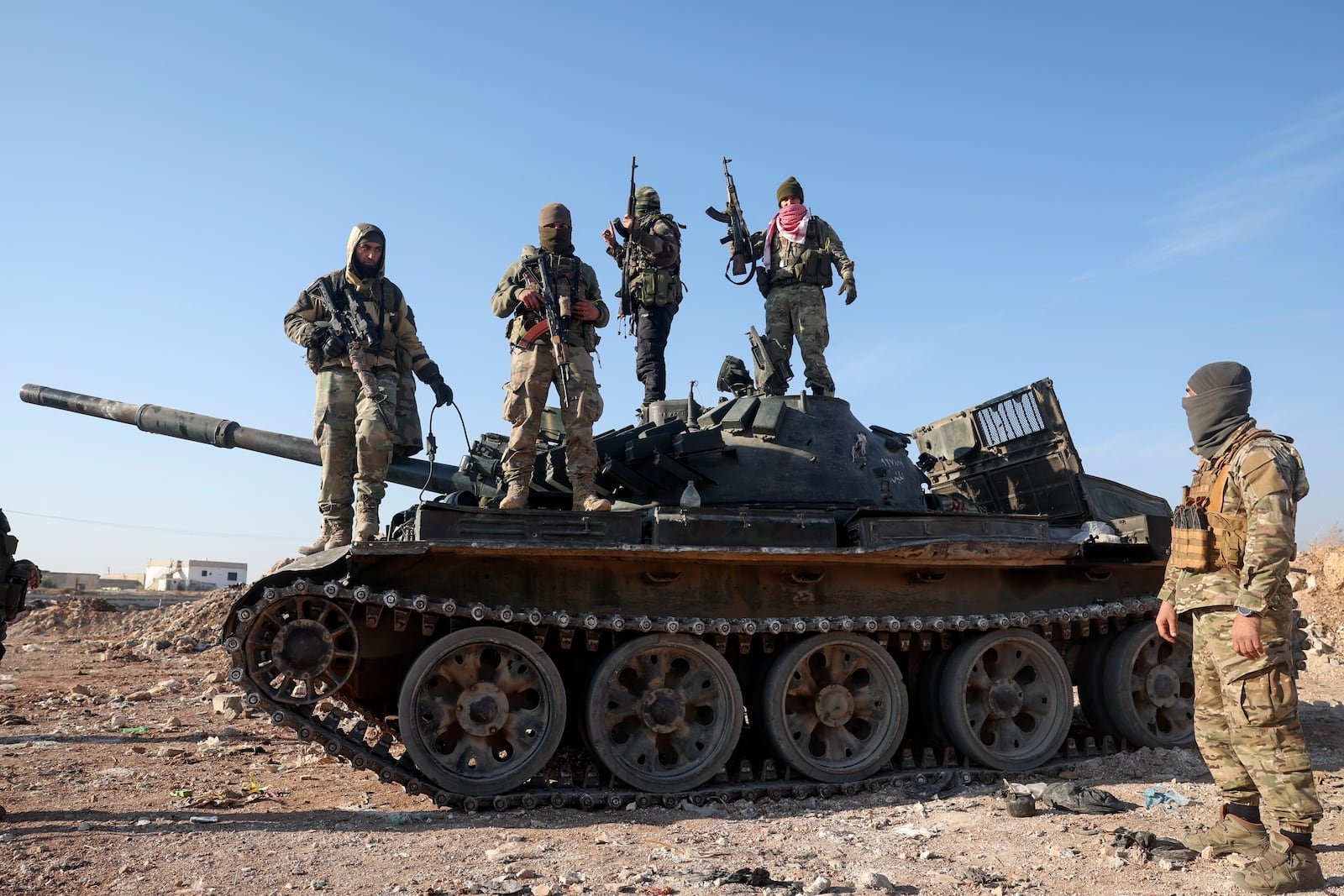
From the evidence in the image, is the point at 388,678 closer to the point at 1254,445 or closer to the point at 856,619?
the point at 856,619

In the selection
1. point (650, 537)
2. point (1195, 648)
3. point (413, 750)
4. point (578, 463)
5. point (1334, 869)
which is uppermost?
point (578, 463)

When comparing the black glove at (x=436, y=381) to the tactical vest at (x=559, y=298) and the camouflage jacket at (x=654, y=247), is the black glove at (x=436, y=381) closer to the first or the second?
the tactical vest at (x=559, y=298)

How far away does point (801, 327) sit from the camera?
470 inches

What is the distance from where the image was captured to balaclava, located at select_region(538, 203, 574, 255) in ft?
30.5

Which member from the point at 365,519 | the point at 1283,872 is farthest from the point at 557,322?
the point at 1283,872

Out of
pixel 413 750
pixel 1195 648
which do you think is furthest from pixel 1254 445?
pixel 413 750

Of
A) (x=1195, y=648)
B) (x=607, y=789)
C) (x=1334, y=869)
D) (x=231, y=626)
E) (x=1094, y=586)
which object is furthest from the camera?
(x=1094, y=586)

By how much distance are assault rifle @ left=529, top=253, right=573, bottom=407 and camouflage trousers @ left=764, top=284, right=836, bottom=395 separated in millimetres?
3487

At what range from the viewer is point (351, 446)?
355 inches

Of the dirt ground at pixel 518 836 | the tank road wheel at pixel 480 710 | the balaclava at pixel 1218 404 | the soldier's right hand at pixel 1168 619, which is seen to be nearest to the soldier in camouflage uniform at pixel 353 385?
the tank road wheel at pixel 480 710

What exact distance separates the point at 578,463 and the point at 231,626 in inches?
121

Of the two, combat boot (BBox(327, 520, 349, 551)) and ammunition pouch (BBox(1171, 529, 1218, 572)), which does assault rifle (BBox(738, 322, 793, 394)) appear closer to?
combat boot (BBox(327, 520, 349, 551))

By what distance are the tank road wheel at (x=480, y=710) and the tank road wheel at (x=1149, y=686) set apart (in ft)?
18.5

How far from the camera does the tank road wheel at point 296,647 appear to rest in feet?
24.0
